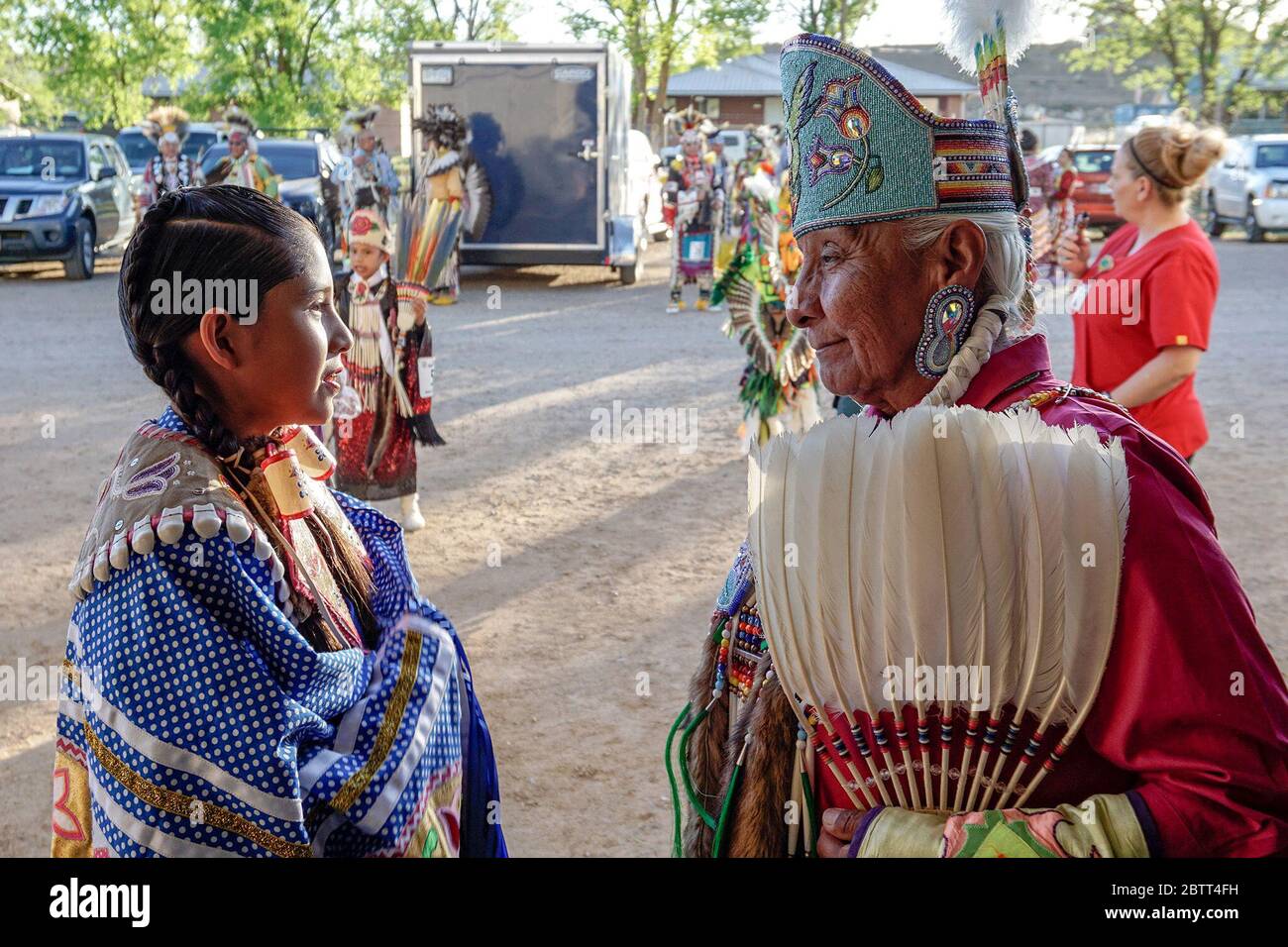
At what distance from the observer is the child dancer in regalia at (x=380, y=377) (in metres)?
5.79

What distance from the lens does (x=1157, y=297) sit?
3.81m

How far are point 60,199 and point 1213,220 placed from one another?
1858 centimetres

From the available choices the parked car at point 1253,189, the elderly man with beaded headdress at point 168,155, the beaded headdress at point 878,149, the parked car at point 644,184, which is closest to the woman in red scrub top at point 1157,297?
the beaded headdress at point 878,149

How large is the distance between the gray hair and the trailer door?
13.4 metres

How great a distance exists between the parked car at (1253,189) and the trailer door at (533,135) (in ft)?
35.4

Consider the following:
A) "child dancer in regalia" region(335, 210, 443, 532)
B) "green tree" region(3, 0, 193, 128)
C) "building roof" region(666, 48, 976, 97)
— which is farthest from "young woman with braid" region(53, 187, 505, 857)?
"building roof" region(666, 48, 976, 97)

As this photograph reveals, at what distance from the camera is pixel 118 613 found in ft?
5.02

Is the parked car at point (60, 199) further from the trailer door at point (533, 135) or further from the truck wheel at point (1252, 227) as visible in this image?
the truck wheel at point (1252, 227)

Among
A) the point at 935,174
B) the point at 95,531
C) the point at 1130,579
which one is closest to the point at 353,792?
the point at 95,531

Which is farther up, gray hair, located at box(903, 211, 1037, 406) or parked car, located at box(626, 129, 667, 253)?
parked car, located at box(626, 129, 667, 253)

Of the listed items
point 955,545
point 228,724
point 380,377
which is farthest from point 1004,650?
point 380,377

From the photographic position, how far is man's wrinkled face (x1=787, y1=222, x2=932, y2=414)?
5.48 ft

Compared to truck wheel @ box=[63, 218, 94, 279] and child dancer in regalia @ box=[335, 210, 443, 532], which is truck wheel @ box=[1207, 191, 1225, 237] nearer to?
truck wheel @ box=[63, 218, 94, 279]
